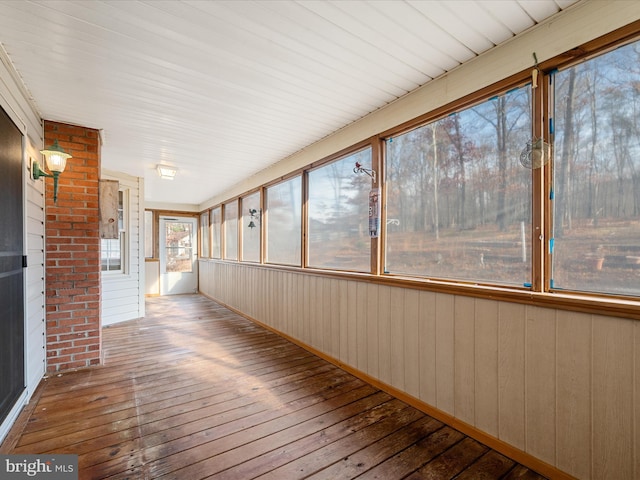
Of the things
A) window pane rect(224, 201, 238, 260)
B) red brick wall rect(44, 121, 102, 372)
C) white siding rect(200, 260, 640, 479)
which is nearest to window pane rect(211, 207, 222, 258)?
window pane rect(224, 201, 238, 260)

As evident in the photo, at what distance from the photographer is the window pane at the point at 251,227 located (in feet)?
16.8

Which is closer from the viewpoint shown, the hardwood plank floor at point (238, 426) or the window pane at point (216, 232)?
the hardwood plank floor at point (238, 426)

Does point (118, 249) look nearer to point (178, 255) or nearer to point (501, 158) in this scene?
point (178, 255)

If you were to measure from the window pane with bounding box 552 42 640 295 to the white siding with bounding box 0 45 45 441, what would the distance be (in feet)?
11.3

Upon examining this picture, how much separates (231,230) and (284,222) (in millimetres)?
2340

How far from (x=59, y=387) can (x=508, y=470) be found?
3476 millimetres

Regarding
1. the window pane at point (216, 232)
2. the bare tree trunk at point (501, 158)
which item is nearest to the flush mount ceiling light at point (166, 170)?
the window pane at point (216, 232)

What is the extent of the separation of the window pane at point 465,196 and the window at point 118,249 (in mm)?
4388

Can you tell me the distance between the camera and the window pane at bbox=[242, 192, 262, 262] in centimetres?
511

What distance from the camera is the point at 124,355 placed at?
3.47 meters

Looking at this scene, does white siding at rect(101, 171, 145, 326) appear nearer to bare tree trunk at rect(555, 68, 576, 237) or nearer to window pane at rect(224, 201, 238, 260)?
window pane at rect(224, 201, 238, 260)

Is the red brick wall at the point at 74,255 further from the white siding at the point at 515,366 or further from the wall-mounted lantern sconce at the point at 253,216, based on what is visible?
the white siding at the point at 515,366

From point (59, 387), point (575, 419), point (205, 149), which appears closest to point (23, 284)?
point (59, 387)

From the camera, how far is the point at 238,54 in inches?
77.0
